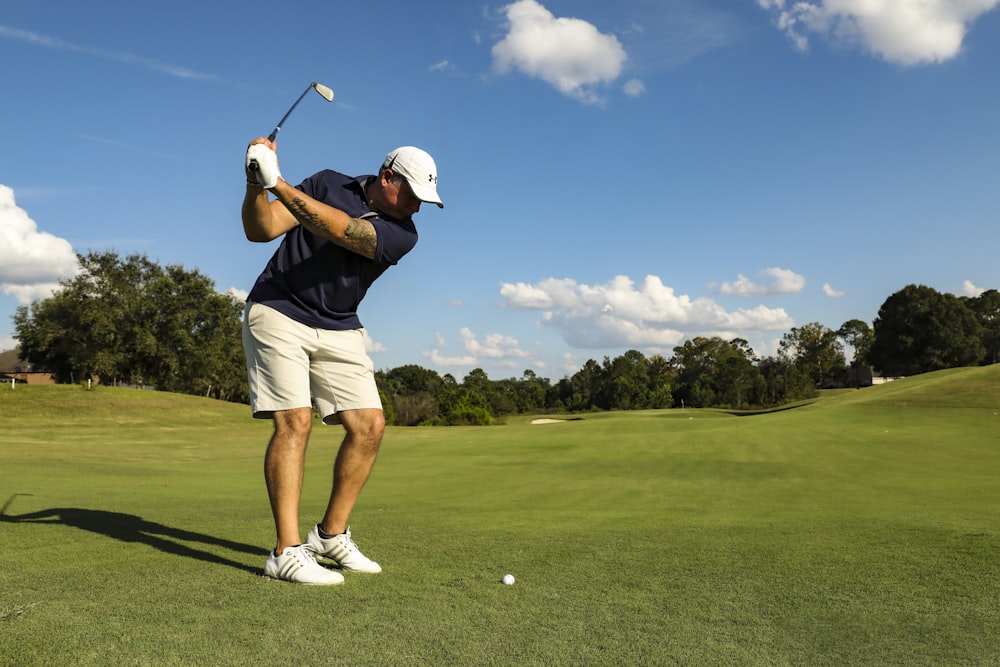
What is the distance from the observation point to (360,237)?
388 cm

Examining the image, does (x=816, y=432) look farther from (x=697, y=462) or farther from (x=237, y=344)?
(x=237, y=344)

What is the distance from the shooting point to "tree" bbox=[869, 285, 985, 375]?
260 feet

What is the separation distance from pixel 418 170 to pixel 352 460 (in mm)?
1709

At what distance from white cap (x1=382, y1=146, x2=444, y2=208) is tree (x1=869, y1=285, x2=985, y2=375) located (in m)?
88.2

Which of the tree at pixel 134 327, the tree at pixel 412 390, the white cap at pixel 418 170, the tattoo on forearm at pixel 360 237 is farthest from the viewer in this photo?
the tree at pixel 412 390

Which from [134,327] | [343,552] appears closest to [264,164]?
[343,552]

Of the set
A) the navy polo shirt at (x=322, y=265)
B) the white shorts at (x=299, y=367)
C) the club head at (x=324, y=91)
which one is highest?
the club head at (x=324, y=91)

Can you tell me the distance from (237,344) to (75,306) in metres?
11.2

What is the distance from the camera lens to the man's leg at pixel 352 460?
Result: 4316 millimetres

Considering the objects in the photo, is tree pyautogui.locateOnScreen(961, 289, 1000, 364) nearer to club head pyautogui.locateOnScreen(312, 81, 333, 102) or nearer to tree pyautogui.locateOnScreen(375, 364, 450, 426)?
tree pyautogui.locateOnScreen(375, 364, 450, 426)

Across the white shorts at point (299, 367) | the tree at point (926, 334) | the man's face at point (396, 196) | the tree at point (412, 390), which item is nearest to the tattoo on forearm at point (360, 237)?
the man's face at point (396, 196)

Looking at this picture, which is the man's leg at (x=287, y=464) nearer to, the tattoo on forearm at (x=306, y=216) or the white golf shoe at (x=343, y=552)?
the white golf shoe at (x=343, y=552)

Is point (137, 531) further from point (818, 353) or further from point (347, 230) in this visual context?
point (818, 353)

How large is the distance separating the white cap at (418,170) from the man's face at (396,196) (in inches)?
1.7
